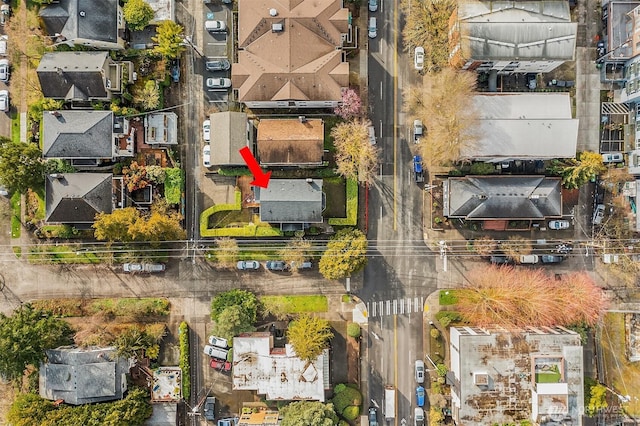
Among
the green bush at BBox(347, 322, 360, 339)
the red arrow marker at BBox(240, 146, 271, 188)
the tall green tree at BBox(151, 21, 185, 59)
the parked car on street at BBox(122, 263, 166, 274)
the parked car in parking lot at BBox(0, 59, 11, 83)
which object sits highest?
the tall green tree at BBox(151, 21, 185, 59)

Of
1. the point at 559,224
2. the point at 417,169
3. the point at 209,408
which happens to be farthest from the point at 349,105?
the point at 209,408

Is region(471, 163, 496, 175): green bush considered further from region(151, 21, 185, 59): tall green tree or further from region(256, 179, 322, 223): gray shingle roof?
region(151, 21, 185, 59): tall green tree

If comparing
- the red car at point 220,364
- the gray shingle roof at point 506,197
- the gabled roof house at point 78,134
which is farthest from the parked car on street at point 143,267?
the gray shingle roof at point 506,197

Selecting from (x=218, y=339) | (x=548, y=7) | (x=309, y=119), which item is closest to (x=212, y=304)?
(x=218, y=339)

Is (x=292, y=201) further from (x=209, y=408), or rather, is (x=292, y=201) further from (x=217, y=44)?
(x=209, y=408)

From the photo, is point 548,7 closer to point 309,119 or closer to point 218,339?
point 309,119

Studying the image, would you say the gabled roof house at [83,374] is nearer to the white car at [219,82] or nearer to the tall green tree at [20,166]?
the tall green tree at [20,166]

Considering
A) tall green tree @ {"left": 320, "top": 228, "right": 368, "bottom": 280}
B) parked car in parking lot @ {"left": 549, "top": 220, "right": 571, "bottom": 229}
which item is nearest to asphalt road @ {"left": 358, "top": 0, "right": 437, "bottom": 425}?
tall green tree @ {"left": 320, "top": 228, "right": 368, "bottom": 280}
